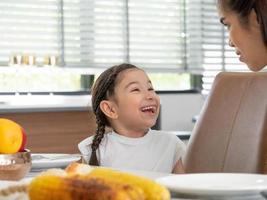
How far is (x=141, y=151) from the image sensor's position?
64.8 inches

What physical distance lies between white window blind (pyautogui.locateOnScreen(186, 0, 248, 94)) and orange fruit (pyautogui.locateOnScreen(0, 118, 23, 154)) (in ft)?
11.1

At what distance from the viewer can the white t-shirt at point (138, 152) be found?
1.62 m

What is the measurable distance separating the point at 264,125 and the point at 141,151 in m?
0.37

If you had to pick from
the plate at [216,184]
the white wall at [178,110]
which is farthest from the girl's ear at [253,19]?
the white wall at [178,110]

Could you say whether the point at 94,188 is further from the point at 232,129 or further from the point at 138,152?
the point at 232,129

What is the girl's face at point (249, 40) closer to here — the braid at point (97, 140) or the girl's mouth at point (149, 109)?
the girl's mouth at point (149, 109)

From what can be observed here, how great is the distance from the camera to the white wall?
403cm

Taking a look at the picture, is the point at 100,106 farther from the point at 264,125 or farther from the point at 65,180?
the point at 65,180

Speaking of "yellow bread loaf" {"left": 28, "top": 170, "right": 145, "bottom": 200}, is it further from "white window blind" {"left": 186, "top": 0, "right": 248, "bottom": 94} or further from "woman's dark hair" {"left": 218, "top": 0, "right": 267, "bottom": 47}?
"white window blind" {"left": 186, "top": 0, "right": 248, "bottom": 94}

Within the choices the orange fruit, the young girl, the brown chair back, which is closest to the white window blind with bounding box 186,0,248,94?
the brown chair back

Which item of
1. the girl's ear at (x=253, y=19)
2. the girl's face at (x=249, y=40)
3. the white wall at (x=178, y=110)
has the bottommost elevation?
the white wall at (x=178, y=110)

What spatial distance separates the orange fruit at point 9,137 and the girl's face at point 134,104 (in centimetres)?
67

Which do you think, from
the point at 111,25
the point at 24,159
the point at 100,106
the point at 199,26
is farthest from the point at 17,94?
the point at 24,159

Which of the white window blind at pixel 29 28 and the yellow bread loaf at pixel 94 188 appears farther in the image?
the white window blind at pixel 29 28
